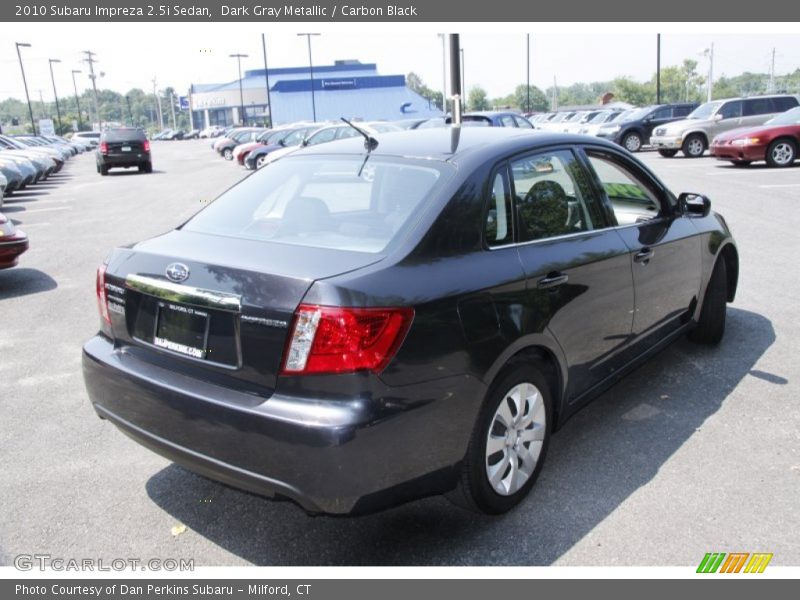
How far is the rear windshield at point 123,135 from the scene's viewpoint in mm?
29641

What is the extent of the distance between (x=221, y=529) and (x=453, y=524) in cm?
106

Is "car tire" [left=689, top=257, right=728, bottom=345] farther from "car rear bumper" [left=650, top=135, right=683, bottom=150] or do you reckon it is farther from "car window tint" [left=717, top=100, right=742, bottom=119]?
"car window tint" [left=717, top=100, right=742, bottom=119]

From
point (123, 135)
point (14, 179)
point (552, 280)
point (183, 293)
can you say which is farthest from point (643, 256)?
point (123, 135)

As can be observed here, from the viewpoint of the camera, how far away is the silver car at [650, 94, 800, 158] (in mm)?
22938

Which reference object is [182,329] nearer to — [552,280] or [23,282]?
[552,280]

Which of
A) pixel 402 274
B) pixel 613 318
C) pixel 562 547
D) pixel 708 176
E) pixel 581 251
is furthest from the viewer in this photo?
pixel 708 176

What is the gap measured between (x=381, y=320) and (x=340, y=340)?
0.56 ft

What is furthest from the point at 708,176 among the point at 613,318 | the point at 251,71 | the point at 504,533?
the point at 251,71

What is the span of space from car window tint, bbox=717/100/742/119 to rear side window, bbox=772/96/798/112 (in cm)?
123

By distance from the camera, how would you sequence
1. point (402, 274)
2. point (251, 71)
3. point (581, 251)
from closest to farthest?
point (402, 274)
point (581, 251)
point (251, 71)

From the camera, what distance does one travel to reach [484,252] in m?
3.15

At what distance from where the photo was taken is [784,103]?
907 inches

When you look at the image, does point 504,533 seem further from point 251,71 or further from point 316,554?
point 251,71

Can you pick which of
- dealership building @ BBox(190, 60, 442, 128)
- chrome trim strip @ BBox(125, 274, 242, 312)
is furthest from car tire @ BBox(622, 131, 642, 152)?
dealership building @ BBox(190, 60, 442, 128)
